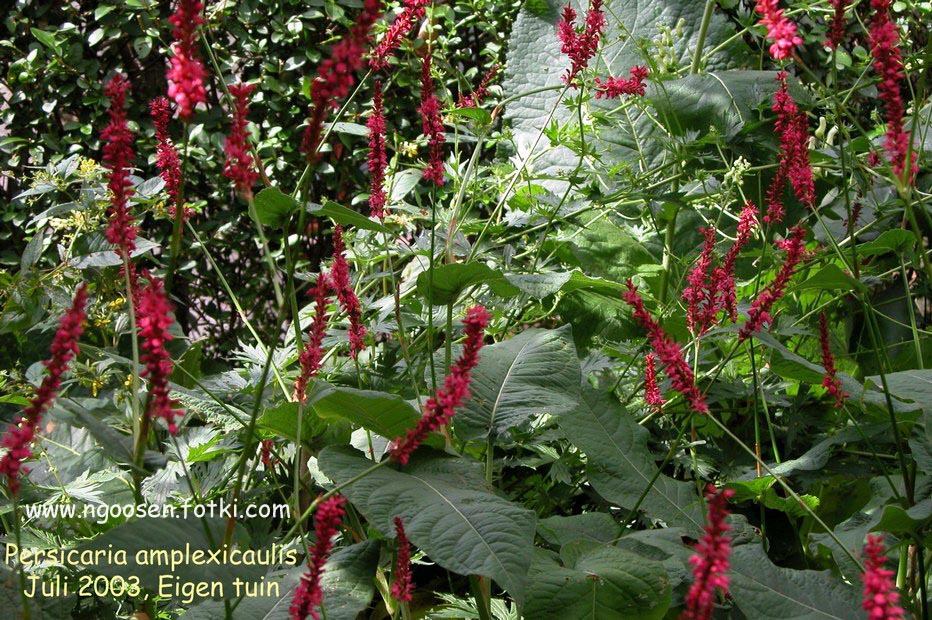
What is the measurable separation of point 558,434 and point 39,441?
1.14 metres

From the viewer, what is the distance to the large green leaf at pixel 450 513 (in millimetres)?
1161

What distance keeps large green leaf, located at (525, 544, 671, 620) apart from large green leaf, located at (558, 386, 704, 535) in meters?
0.29

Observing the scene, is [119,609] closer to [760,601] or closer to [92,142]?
[760,601]

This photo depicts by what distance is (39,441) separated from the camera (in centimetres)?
200

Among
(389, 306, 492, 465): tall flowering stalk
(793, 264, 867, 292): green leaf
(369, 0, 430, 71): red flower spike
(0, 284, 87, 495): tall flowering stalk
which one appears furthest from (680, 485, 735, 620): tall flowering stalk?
(369, 0, 430, 71): red flower spike

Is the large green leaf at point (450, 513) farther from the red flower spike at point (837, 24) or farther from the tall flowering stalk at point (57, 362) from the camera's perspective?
the red flower spike at point (837, 24)

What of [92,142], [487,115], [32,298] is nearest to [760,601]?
[487,115]

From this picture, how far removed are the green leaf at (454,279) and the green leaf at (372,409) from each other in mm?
264

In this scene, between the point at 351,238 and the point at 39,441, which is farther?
the point at 351,238

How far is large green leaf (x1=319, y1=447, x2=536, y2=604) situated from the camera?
116 cm

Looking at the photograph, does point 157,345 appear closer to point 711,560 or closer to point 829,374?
point 711,560

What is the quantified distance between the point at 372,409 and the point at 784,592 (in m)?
0.66

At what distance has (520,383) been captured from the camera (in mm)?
1669

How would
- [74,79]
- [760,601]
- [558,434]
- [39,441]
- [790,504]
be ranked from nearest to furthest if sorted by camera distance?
1. [760,601]
2. [790,504]
3. [558,434]
4. [39,441]
5. [74,79]
